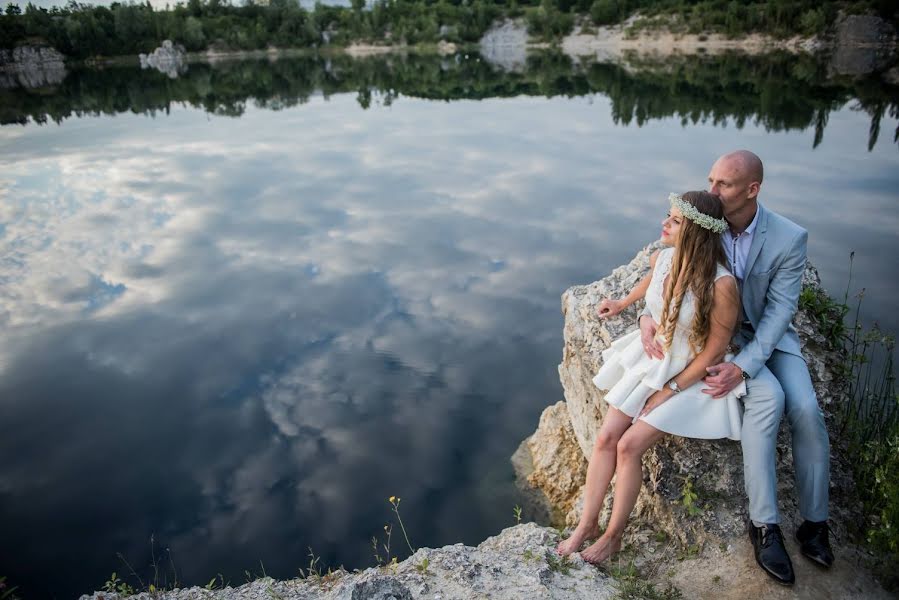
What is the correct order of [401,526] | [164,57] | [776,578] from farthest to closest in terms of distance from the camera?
[164,57]
[401,526]
[776,578]

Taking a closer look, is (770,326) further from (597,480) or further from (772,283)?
(597,480)

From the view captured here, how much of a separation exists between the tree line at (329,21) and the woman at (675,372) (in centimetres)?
9330

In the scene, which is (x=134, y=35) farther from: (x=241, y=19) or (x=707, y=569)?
(x=707, y=569)

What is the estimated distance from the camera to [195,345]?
10469 mm

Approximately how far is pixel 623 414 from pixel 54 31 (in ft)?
435

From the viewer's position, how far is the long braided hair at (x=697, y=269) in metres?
4.42

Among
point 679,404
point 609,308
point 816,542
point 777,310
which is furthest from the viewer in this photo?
point 609,308

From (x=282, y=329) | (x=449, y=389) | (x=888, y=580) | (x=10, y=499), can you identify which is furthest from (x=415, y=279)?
(x=888, y=580)

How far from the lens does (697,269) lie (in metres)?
4.45

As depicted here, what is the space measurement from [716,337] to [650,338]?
0.52m

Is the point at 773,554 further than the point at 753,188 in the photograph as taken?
No

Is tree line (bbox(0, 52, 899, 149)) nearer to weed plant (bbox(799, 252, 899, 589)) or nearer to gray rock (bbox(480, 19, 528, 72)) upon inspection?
weed plant (bbox(799, 252, 899, 589))

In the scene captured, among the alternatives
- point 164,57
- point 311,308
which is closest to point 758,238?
point 311,308

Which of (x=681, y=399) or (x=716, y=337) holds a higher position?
(x=716, y=337)
